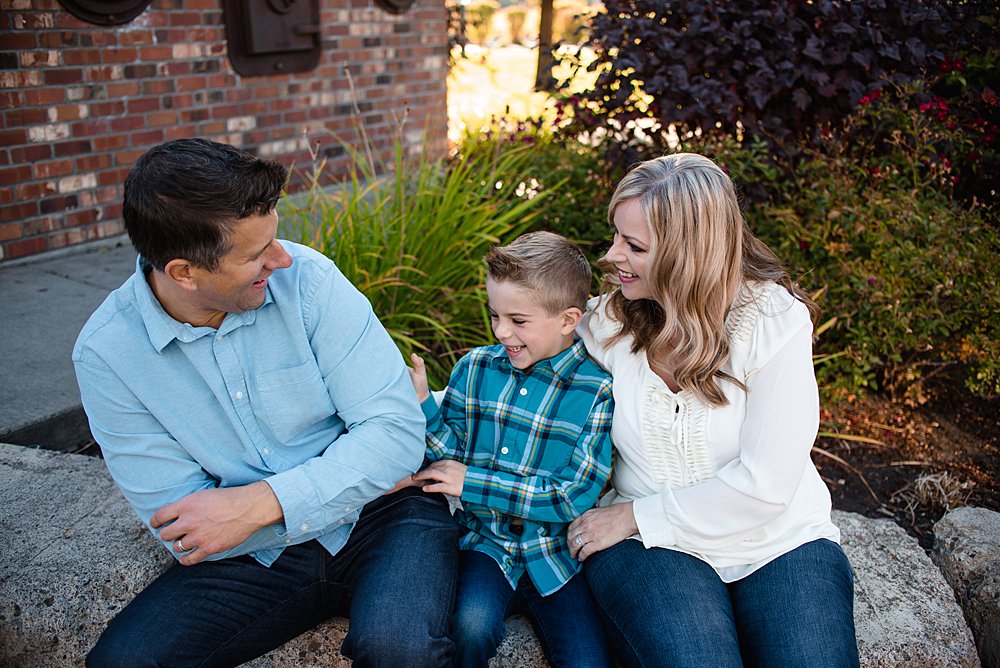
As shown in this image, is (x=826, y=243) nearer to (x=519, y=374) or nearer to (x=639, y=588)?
(x=519, y=374)

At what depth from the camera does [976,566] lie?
242 centimetres

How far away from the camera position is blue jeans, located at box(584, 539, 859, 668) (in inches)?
72.6

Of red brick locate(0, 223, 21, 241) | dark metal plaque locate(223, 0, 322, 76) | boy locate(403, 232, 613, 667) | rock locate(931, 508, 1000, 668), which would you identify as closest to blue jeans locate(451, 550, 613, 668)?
boy locate(403, 232, 613, 667)

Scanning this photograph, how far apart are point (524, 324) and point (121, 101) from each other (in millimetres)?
3270

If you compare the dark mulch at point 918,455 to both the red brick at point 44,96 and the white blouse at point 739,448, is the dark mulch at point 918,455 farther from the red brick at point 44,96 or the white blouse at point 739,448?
the red brick at point 44,96

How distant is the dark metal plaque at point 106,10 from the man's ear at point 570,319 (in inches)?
128

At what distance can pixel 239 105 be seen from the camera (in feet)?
16.7

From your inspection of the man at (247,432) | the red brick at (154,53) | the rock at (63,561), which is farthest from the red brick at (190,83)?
the man at (247,432)

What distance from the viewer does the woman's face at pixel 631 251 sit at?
2043mm

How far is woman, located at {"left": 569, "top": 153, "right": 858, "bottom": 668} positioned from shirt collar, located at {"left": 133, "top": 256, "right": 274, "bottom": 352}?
961mm

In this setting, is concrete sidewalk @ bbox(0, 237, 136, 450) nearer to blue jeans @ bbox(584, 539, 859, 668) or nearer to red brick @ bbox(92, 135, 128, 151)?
red brick @ bbox(92, 135, 128, 151)

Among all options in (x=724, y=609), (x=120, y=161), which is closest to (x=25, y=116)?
(x=120, y=161)

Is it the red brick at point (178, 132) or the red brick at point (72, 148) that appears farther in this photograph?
the red brick at point (178, 132)

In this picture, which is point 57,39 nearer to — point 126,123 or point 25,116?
point 25,116
